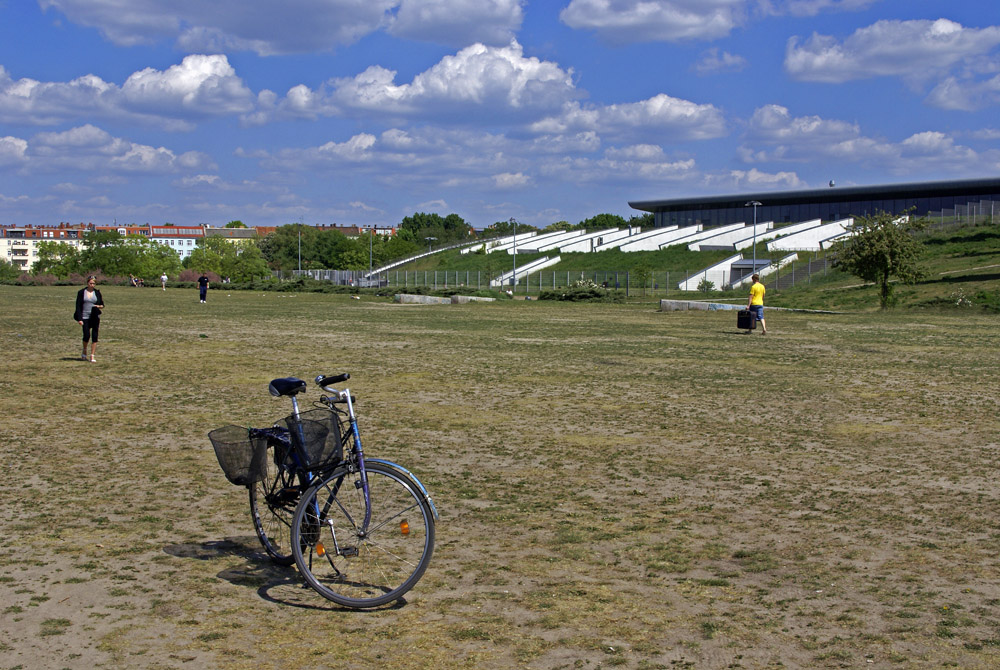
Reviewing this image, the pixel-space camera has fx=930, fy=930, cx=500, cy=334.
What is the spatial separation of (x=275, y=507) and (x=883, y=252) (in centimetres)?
3711

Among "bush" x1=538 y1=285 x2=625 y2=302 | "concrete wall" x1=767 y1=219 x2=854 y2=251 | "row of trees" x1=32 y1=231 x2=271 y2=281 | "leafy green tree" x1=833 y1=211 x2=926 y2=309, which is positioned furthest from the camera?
"row of trees" x1=32 y1=231 x2=271 y2=281

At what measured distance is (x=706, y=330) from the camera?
27625 millimetres

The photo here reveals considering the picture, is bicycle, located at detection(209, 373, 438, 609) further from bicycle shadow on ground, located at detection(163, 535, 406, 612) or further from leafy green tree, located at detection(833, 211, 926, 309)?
leafy green tree, located at detection(833, 211, 926, 309)

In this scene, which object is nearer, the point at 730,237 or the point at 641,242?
the point at 730,237

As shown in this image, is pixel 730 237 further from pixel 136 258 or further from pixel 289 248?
pixel 289 248

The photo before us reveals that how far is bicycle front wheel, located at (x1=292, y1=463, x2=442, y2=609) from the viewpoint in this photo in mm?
5047

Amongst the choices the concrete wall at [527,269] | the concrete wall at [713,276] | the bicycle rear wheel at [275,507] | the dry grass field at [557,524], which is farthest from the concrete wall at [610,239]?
the bicycle rear wheel at [275,507]

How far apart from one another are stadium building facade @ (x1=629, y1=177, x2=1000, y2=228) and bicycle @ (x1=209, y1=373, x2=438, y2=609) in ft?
256

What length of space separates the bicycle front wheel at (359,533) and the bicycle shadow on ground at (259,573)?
0.39 ft

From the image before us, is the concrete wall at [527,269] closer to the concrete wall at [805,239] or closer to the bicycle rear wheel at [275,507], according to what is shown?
the concrete wall at [805,239]

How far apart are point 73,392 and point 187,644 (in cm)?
970

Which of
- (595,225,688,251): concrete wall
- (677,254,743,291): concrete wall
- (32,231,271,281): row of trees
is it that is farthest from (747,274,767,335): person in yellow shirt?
(32,231,271,281): row of trees

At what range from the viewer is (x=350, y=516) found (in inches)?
202

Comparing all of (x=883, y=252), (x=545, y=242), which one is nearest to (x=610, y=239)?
(x=545, y=242)
